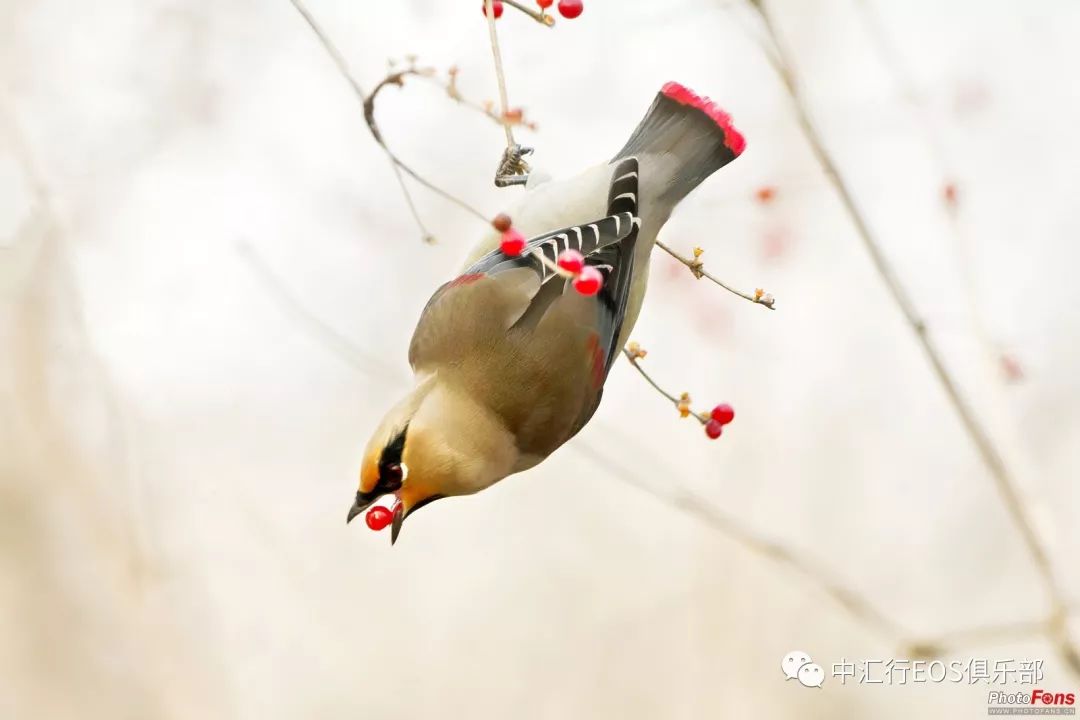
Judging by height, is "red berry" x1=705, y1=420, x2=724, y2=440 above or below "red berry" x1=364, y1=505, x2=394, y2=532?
above

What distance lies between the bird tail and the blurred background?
0.64 metres

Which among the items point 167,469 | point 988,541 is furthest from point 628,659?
point 167,469

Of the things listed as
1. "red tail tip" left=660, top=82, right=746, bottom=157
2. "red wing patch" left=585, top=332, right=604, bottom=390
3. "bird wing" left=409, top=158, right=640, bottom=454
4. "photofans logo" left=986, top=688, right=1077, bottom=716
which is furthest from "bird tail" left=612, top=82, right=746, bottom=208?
"photofans logo" left=986, top=688, right=1077, bottom=716

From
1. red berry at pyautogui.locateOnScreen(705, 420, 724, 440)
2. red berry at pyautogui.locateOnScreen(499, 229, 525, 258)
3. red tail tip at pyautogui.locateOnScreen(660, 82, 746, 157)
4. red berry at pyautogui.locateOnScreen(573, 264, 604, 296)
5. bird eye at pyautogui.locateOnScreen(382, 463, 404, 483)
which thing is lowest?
bird eye at pyautogui.locateOnScreen(382, 463, 404, 483)

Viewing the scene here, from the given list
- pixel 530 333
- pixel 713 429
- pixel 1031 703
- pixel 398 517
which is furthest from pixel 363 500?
pixel 1031 703

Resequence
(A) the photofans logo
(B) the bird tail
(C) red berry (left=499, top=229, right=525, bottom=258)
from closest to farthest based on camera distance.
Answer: (C) red berry (left=499, top=229, right=525, bottom=258) → (B) the bird tail → (A) the photofans logo

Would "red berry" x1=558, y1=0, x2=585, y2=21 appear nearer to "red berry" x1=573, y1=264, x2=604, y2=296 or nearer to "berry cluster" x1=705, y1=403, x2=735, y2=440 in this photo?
"red berry" x1=573, y1=264, x2=604, y2=296

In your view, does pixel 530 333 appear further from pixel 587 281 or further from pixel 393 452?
pixel 587 281

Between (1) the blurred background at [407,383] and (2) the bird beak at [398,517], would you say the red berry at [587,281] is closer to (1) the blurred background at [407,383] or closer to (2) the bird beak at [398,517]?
(2) the bird beak at [398,517]

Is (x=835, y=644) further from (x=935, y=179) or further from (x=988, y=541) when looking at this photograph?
(x=935, y=179)

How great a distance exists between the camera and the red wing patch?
1.29 metres

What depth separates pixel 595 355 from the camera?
1.29 metres

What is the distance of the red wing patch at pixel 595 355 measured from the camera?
129 cm

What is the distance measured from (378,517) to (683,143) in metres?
0.66
